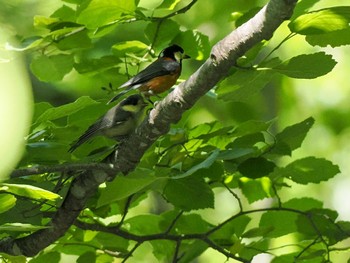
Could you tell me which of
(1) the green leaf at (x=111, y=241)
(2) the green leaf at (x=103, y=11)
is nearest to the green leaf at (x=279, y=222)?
(1) the green leaf at (x=111, y=241)

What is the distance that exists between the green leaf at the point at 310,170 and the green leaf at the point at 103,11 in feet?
2.03

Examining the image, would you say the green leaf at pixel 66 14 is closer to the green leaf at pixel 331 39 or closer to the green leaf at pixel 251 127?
the green leaf at pixel 251 127

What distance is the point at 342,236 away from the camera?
1.80 m

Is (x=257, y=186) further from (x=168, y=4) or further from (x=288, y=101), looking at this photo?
(x=288, y=101)

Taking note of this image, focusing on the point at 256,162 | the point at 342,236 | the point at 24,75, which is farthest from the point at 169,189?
the point at 24,75

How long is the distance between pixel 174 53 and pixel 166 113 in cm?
69

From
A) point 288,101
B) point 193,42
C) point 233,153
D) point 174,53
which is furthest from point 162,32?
point 288,101

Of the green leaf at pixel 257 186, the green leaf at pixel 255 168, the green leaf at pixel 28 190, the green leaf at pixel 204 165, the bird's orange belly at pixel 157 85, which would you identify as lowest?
the green leaf at pixel 257 186

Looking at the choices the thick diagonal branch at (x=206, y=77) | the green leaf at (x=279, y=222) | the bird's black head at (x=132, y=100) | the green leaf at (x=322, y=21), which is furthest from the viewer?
the green leaf at (x=279, y=222)

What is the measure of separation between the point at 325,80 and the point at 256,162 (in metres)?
4.24

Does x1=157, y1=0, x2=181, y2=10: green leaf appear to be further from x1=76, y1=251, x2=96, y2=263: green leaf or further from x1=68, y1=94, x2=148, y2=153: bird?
x1=76, y1=251, x2=96, y2=263: green leaf

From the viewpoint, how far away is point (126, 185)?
1488 mm

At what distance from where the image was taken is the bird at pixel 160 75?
1.83 metres

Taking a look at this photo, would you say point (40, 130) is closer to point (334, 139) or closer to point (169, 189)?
point (169, 189)
